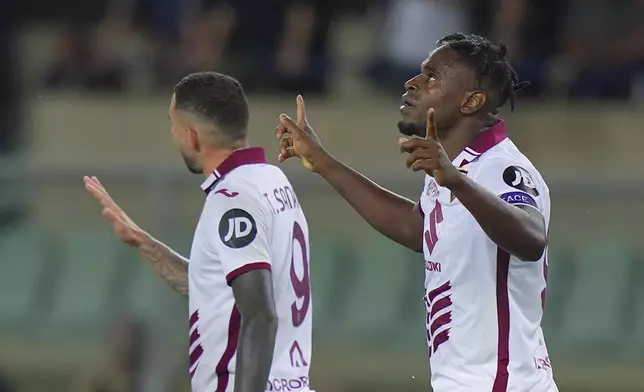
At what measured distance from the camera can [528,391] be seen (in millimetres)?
4922

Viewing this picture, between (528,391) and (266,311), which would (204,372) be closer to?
(266,311)

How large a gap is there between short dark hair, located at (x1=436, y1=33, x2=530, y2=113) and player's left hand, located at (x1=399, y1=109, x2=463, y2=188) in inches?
28.4

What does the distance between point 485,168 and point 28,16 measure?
10776 millimetres

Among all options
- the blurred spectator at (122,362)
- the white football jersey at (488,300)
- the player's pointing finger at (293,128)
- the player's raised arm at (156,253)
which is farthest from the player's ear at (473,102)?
the blurred spectator at (122,362)

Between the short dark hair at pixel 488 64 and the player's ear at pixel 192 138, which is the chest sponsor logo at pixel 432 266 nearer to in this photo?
the short dark hair at pixel 488 64

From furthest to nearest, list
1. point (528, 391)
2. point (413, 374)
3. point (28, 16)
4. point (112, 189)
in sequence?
point (28, 16) < point (112, 189) < point (413, 374) < point (528, 391)

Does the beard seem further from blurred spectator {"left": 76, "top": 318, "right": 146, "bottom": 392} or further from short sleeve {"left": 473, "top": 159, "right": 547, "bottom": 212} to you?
blurred spectator {"left": 76, "top": 318, "right": 146, "bottom": 392}

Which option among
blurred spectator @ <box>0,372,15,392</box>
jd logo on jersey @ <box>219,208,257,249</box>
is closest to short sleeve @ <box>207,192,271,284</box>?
jd logo on jersey @ <box>219,208,257,249</box>

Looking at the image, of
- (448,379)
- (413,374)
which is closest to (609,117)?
(413,374)

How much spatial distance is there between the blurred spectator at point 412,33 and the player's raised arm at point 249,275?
5.68m

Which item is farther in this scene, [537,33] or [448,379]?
[537,33]

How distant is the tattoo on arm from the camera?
617 centimetres

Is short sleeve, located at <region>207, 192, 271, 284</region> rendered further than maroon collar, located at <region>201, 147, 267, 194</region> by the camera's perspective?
No

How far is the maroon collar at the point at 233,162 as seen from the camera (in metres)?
5.79
